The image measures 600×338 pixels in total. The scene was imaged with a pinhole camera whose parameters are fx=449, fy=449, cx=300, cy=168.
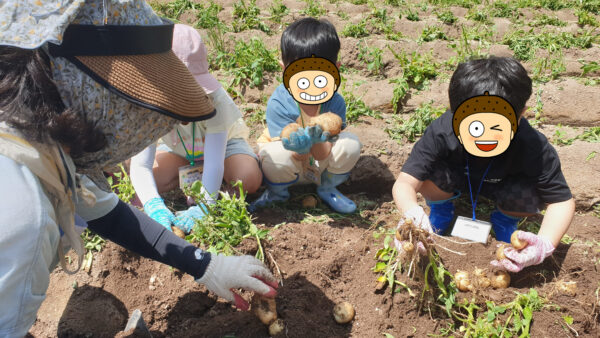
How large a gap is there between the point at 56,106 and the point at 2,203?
238mm

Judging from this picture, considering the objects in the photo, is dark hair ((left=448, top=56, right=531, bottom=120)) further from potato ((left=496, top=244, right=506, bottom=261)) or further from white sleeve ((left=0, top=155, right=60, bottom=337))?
white sleeve ((left=0, top=155, right=60, bottom=337))

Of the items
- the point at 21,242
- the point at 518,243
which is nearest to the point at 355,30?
the point at 518,243

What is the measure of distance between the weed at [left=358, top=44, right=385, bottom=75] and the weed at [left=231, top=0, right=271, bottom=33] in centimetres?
106

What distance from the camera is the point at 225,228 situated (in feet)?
6.50

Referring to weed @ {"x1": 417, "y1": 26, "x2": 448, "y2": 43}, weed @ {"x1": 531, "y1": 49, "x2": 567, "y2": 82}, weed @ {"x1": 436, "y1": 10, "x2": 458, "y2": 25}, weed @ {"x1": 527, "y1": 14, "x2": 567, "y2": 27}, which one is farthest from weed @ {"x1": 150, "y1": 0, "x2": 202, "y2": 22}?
weed @ {"x1": 527, "y1": 14, "x2": 567, "y2": 27}

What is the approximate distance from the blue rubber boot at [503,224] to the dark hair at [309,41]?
1.23m

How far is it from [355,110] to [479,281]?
5.71 feet

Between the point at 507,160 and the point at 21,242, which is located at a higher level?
the point at 21,242

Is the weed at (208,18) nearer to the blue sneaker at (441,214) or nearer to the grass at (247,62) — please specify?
the grass at (247,62)

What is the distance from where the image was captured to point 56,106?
39.9 inches

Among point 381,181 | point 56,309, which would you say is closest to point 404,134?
point 381,181

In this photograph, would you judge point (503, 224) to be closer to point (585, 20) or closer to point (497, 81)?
point (497, 81)

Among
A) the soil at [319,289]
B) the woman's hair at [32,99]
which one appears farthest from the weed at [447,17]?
the woman's hair at [32,99]

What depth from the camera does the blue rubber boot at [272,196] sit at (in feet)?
8.40
